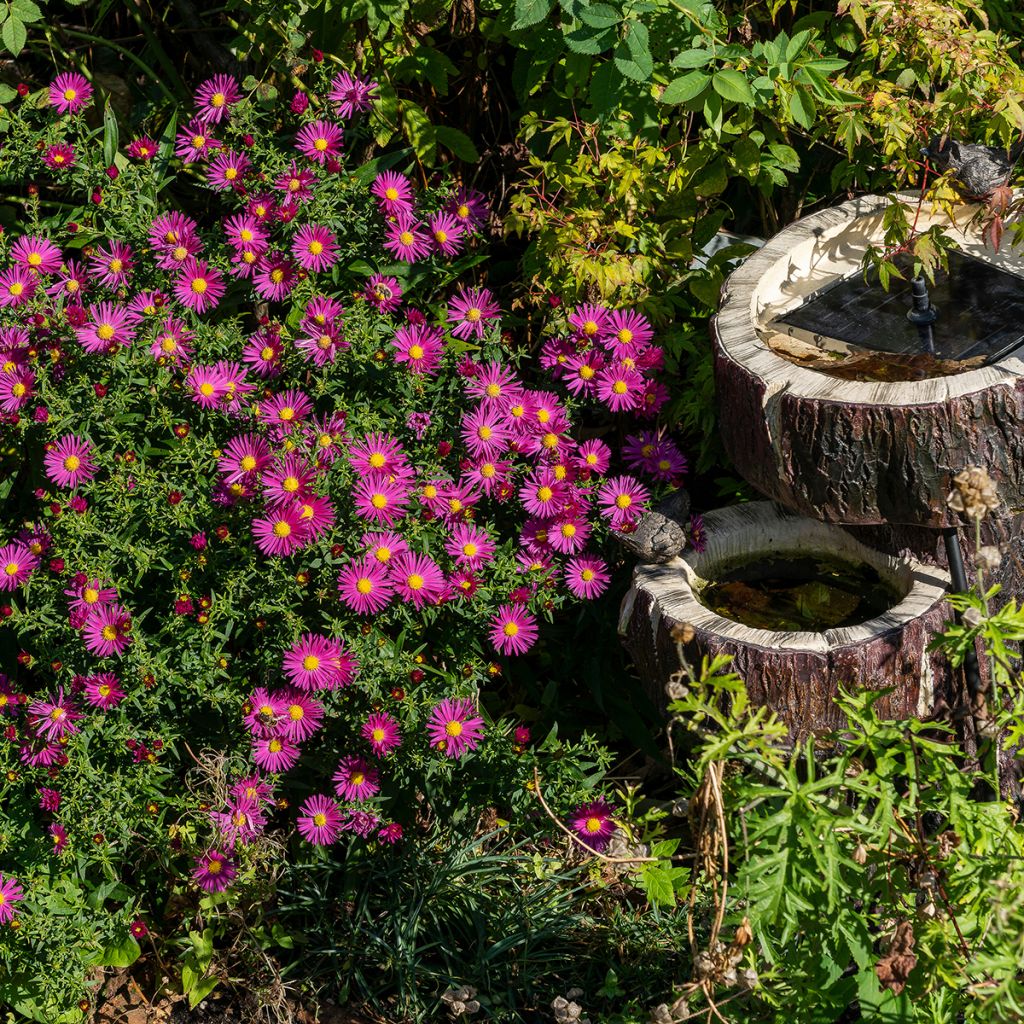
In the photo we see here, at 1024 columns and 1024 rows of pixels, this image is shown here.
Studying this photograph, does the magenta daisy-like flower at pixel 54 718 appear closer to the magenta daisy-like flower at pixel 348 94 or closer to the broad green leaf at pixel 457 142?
the magenta daisy-like flower at pixel 348 94

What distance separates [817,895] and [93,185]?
2297 mm

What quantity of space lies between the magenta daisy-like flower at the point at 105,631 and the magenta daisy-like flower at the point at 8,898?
480 millimetres

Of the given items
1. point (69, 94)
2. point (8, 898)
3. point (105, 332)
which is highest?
point (69, 94)

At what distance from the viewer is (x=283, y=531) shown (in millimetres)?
2502

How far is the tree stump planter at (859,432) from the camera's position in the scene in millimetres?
2348

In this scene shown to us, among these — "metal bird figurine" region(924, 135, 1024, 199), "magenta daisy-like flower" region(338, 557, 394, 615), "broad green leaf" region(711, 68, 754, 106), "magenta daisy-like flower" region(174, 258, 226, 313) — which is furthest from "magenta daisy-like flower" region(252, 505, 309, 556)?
"metal bird figurine" region(924, 135, 1024, 199)

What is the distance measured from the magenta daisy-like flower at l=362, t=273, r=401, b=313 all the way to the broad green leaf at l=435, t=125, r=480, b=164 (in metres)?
0.52

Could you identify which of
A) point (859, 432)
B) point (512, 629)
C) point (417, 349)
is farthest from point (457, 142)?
point (859, 432)

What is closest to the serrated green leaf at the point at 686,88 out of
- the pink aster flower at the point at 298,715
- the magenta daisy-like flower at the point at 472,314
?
the magenta daisy-like flower at the point at 472,314

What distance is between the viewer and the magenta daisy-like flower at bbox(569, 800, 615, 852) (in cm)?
264

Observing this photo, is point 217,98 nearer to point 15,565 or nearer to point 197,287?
point 197,287

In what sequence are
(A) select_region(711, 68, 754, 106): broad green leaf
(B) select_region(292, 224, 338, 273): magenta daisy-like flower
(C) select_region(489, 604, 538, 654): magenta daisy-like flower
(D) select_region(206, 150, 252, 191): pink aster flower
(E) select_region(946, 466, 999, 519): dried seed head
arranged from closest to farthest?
(E) select_region(946, 466, 999, 519): dried seed head, (A) select_region(711, 68, 754, 106): broad green leaf, (C) select_region(489, 604, 538, 654): magenta daisy-like flower, (B) select_region(292, 224, 338, 273): magenta daisy-like flower, (D) select_region(206, 150, 252, 191): pink aster flower

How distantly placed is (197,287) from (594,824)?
1459 mm

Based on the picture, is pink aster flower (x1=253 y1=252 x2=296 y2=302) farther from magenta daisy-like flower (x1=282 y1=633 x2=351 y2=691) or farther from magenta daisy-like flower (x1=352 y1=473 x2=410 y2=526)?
magenta daisy-like flower (x1=282 y1=633 x2=351 y2=691)
